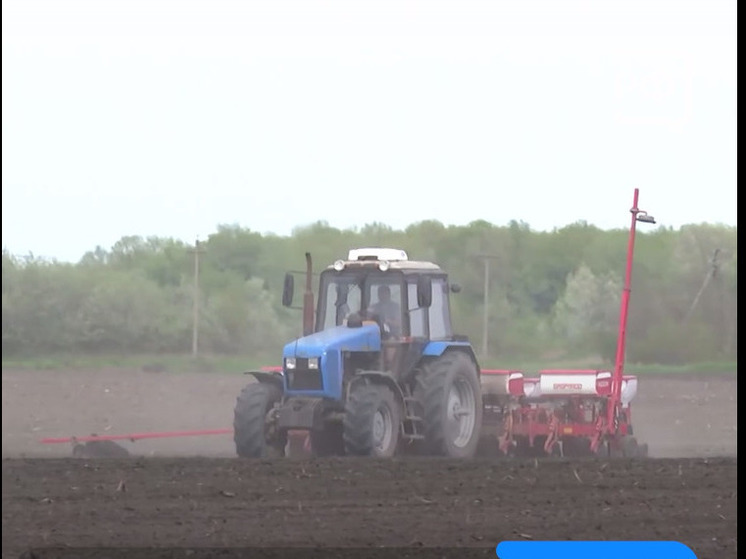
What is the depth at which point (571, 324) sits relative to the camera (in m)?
19.9

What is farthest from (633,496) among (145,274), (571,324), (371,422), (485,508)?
(145,274)

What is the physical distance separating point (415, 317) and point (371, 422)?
125 cm

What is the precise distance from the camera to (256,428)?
538 inches

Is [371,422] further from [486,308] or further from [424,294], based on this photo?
[486,308]

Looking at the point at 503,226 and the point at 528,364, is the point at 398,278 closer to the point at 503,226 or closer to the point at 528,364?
the point at 528,364

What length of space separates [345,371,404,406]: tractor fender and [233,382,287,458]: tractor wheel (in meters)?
0.74

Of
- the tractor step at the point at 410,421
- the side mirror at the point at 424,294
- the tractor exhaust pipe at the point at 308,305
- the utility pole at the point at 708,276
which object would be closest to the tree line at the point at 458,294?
the utility pole at the point at 708,276

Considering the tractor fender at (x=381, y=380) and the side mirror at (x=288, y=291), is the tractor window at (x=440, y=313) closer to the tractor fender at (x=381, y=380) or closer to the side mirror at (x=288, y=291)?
the tractor fender at (x=381, y=380)

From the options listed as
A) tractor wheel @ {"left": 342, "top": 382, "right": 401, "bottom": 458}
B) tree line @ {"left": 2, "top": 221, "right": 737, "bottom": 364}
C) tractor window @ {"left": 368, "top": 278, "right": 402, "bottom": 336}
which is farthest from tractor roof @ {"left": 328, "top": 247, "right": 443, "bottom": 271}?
tree line @ {"left": 2, "top": 221, "right": 737, "bottom": 364}

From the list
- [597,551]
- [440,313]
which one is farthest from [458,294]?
[597,551]

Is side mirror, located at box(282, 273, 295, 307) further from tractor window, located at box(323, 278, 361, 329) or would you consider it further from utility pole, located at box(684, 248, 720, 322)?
utility pole, located at box(684, 248, 720, 322)

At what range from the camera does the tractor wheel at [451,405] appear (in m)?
13.8

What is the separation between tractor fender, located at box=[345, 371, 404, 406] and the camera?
13609mm

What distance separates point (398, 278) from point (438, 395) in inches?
42.9
